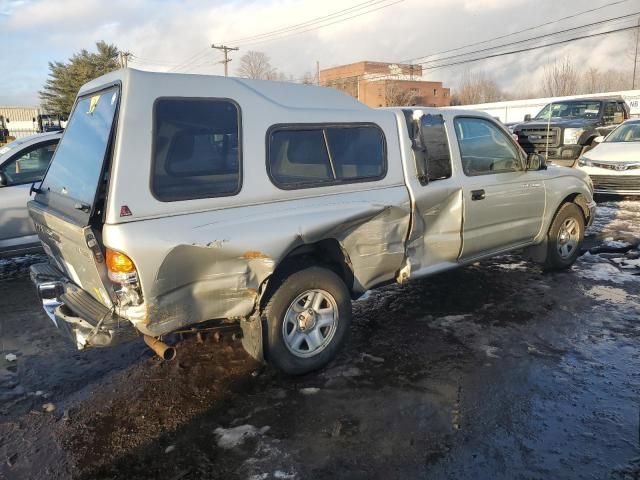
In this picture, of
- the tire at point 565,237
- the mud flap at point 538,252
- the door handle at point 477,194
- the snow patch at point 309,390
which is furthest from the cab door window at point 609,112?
the snow patch at point 309,390

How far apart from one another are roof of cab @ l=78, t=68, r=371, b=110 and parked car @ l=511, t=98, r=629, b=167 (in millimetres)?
9577

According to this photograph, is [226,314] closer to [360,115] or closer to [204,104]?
[204,104]

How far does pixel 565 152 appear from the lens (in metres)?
12.9

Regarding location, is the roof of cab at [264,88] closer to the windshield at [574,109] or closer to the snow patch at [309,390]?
the snow patch at [309,390]

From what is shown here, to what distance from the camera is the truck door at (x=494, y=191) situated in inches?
189

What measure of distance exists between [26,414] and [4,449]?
15.6 inches

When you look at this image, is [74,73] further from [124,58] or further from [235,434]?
[235,434]

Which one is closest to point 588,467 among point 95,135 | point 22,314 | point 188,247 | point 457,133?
point 188,247

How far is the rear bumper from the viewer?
3059mm

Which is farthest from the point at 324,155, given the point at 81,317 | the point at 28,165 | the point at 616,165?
the point at 616,165

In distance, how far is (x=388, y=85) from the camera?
58.8 metres

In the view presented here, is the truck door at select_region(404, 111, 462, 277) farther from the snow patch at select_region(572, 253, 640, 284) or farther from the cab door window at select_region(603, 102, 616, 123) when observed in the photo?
the cab door window at select_region(603, 102, 616, 123)

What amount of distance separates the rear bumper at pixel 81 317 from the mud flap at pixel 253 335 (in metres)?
0.77

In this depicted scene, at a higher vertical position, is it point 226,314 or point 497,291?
point 226,314
